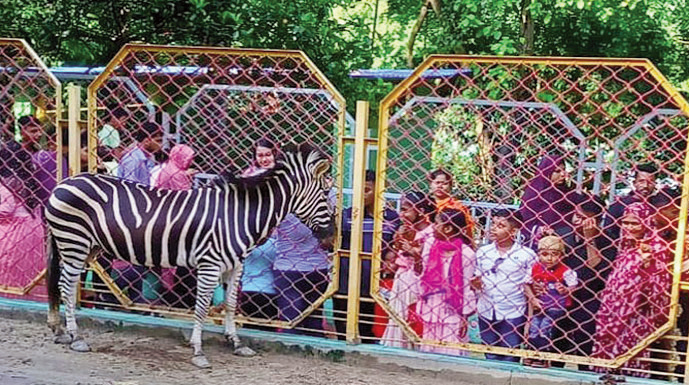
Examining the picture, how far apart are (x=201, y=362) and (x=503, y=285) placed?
177cm

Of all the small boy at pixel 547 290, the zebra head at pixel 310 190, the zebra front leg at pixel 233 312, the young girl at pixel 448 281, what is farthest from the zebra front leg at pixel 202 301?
the small boy at pixel 547 290

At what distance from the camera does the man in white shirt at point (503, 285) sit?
14.8ft

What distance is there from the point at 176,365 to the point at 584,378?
226 cm

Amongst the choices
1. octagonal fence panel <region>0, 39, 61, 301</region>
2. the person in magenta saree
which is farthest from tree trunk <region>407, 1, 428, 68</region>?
the person in magenta saree

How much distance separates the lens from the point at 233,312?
467cm

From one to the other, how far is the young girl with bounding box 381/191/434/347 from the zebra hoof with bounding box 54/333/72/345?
6.13ft

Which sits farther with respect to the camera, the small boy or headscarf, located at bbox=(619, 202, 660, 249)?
the small boy

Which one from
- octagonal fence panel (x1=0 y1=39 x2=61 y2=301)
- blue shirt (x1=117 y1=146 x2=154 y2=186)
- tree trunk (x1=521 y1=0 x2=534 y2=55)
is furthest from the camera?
tree trunk (x1=521 y1=0 x2=534 y2=55)

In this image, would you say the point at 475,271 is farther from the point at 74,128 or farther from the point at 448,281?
the point at 74,128

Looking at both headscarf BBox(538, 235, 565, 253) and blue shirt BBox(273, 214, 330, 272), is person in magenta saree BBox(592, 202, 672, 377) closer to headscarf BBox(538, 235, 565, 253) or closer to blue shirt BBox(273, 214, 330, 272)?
headscarf BBox(538, 235, 565, 253)

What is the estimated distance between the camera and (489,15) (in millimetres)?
9227

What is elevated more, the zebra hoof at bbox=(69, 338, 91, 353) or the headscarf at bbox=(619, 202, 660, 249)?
the headscarf at bbox=(619, 202, 660, 249)

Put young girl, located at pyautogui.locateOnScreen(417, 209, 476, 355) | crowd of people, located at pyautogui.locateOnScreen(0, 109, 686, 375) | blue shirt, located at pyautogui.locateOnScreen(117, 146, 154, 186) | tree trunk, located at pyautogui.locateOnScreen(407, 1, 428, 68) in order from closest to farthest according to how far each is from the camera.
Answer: crowd of people, located at pyautogui.locateOnScreen(0, 109, 686, 375), young girl, located at pyautogui.locateOnScreen(417, 209, 476, 355), blue shirt, located at pyautogui.locateOnScreen(117, 146, 154, 186), tree trunk, located at pyautogui.locateOnScreen(407, 1, 428, 68)

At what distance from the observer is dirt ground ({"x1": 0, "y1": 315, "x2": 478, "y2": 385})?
4242mm
